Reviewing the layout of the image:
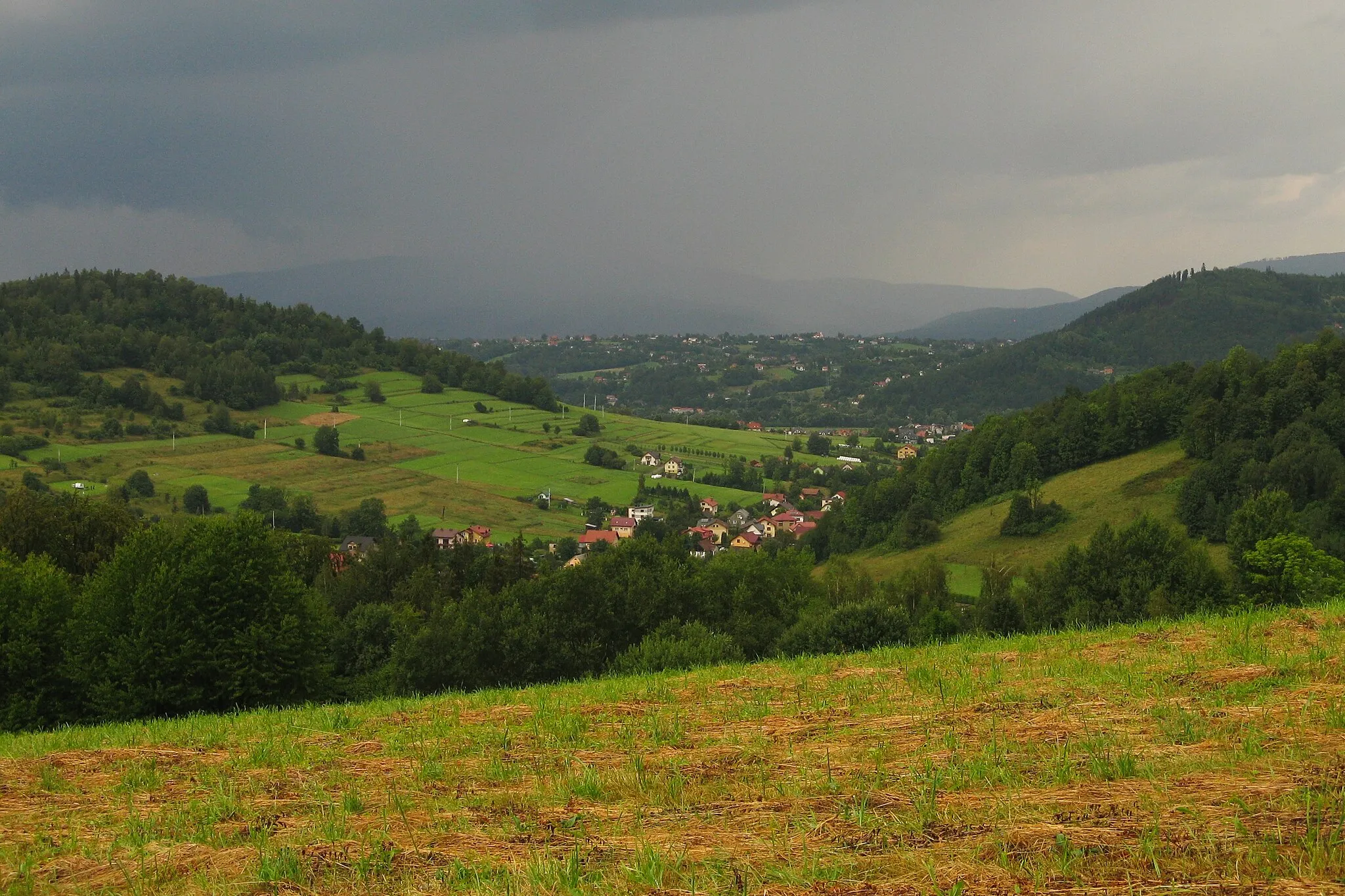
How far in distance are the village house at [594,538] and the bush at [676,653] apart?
198 feet

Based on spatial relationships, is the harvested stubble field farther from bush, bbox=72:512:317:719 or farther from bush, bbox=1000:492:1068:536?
bush, bbox=1000:492:1068:536

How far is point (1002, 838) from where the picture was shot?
5660 millimetres

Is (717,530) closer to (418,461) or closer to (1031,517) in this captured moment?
(1031,517)

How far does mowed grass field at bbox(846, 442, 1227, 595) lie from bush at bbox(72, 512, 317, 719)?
182 ft

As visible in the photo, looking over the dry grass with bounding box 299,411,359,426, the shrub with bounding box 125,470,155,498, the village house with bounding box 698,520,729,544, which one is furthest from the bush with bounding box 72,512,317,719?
the dry grass with bounding box 299,411,359,426

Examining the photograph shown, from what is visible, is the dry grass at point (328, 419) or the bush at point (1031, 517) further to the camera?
the dry grass at point (328, 419)

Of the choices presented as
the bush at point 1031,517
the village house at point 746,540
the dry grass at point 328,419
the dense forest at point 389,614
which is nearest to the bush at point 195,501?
the dry grass at point 328,419

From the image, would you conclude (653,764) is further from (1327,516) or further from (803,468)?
(803,468)

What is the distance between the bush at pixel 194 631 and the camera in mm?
22891

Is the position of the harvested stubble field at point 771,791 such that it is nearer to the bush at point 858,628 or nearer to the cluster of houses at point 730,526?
the bush at point 858,628

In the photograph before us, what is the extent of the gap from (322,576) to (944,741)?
50549mm

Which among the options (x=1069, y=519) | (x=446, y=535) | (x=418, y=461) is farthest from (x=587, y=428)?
(x=1069, y=519)

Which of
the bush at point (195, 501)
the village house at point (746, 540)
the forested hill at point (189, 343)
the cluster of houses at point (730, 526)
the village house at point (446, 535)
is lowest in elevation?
the village house at point (746, 540)

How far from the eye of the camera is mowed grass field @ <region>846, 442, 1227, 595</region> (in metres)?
75.0
